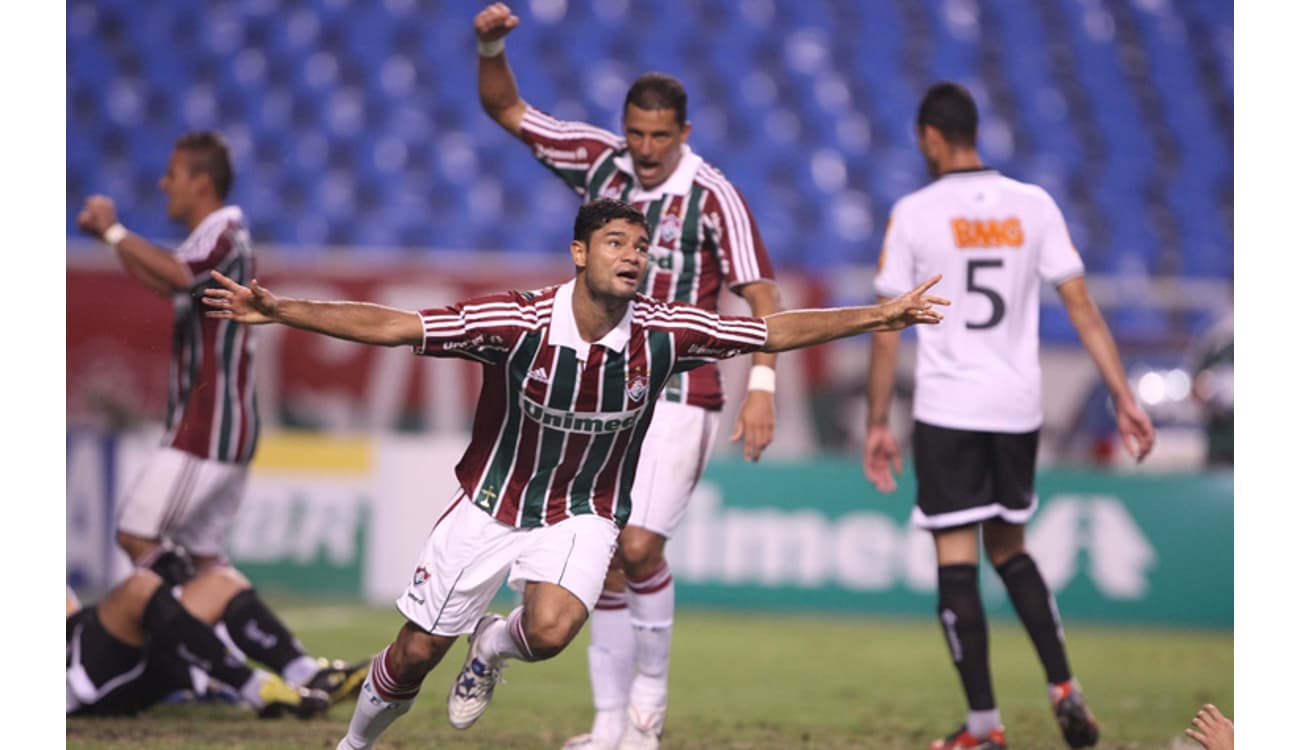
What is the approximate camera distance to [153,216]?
503 inches

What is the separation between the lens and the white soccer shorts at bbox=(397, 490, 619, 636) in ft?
13.6

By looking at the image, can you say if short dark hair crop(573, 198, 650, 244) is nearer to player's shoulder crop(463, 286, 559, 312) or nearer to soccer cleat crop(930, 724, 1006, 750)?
player's shoulder crop(463, 286, 559, 312)

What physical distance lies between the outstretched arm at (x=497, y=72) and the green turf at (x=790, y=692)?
197cm

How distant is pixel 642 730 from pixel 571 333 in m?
1.42

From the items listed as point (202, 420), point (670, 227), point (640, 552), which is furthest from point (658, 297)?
point (202, 420)

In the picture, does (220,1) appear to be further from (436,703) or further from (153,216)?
(436,703)

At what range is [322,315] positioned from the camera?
373 cm

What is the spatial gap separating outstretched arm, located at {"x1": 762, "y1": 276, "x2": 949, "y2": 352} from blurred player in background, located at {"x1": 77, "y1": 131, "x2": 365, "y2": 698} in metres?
2.23

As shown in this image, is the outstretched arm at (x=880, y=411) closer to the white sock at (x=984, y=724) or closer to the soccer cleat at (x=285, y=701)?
the white sock at (x=984, y=724)

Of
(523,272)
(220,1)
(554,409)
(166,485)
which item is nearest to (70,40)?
(220,1)

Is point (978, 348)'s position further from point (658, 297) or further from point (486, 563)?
point (486, 563)

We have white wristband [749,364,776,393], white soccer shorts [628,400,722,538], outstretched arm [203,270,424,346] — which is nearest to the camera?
outstretched arm [203,270,424,346]

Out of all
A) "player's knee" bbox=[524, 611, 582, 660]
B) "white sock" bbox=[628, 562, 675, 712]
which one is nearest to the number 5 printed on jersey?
"white sock" bbox=[628, 562, 675, 712]

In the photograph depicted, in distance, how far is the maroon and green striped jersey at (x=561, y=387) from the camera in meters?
4.03
